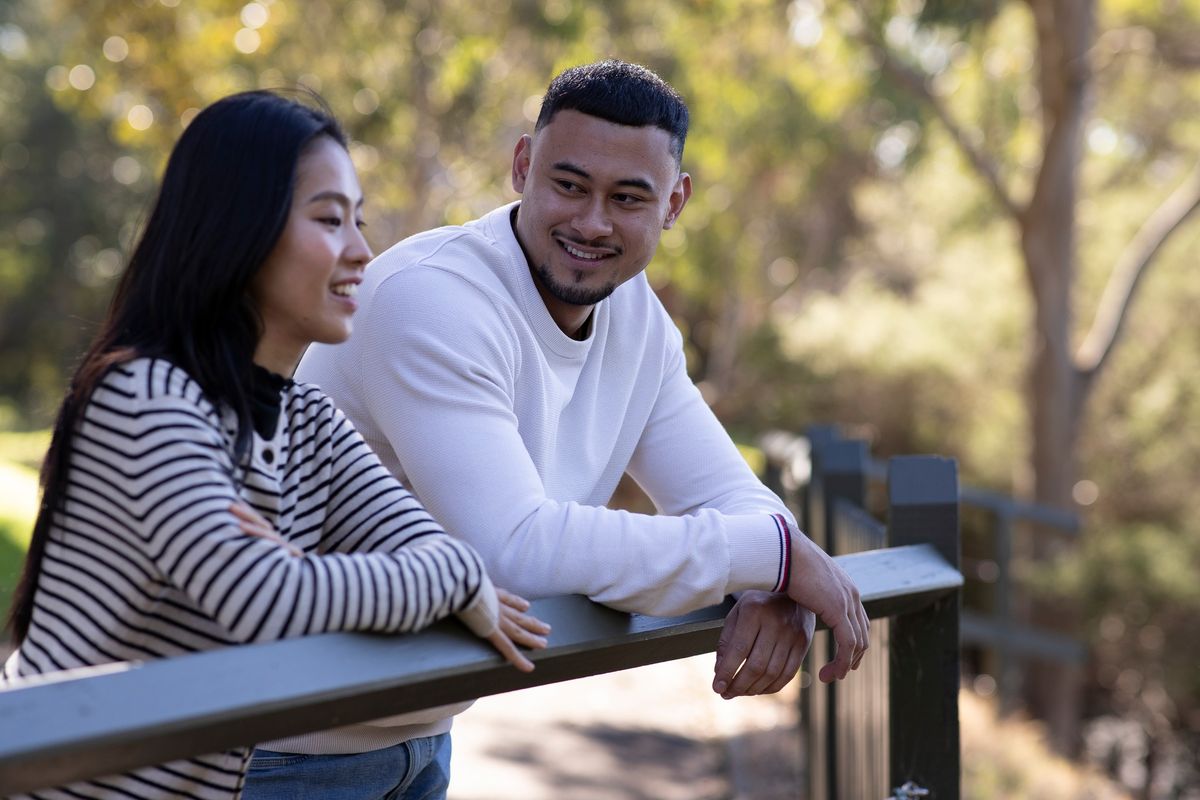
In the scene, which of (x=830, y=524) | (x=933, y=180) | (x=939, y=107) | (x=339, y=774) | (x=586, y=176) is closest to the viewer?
(x=339, y=774)

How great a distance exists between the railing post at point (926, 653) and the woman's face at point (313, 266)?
4.18 feet

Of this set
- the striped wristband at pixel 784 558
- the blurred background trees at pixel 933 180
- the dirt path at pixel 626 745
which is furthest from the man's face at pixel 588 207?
the blurred background trees at pixel 933 180

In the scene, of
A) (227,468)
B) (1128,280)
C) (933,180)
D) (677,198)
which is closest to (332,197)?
(227,468)

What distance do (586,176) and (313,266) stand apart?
93 cm

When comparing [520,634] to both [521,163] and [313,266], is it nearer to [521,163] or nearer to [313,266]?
[313,266]

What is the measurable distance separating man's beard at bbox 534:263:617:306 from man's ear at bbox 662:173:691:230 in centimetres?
34

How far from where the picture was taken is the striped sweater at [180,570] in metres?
1.44

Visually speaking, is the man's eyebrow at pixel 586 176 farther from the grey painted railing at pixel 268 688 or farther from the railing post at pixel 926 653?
the grey painted railing at pixel 268 688

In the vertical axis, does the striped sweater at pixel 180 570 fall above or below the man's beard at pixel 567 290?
below

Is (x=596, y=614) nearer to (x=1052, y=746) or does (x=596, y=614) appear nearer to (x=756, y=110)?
(x=1052, y=746)

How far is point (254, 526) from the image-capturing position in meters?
1.47

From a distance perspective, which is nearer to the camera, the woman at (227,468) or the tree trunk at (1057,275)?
the woman at (227,468)

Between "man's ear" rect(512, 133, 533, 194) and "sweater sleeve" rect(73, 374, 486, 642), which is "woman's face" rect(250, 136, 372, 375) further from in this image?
"man's ear" rect(512, 133, 533, 194)

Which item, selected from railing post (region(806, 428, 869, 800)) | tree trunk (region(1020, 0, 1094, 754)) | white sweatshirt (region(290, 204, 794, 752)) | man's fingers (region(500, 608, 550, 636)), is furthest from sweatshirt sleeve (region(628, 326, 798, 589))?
tree trunk (region(1020, 0, 1094, 754))
